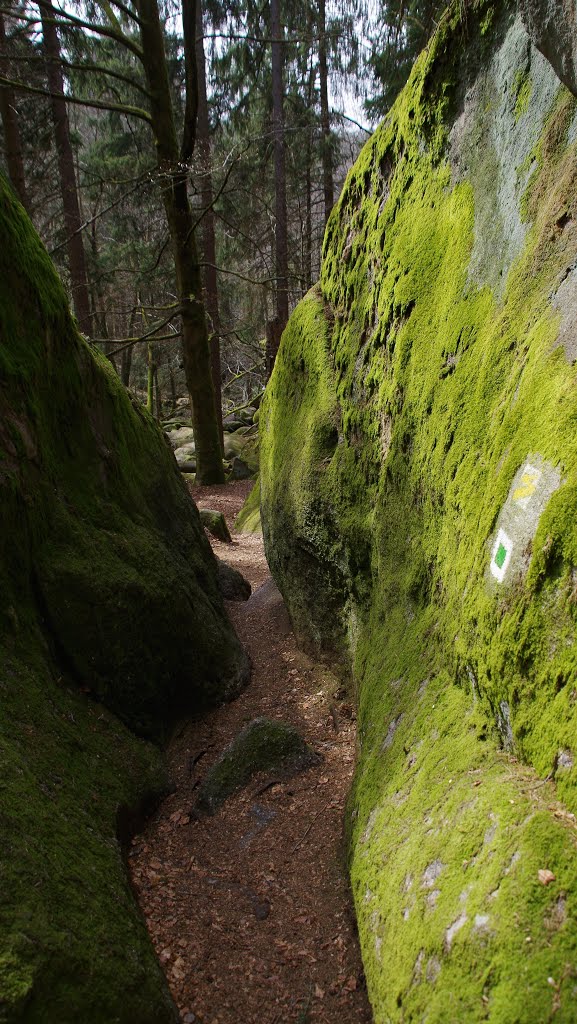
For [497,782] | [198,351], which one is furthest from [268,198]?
[497,782]

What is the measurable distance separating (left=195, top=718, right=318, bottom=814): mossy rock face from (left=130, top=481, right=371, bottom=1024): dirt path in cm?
8

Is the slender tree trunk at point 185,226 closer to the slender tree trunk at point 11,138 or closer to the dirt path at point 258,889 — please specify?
the slender tree trunk at point 11,138

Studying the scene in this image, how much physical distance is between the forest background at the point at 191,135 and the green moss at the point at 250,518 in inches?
106

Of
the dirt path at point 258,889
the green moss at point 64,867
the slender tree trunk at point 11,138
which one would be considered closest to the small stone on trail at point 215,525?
the dirt path at point 258,889

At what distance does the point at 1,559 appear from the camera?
146 inches

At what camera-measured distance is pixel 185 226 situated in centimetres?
1195

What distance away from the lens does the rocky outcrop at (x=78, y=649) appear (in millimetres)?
2400

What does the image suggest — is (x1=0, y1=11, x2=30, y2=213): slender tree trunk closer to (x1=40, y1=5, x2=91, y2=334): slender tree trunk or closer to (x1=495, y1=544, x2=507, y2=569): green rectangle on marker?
(x1=40, y1=5, x2=91, y2=334): slender tree trunk

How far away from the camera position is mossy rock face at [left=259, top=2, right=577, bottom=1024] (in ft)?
6.81

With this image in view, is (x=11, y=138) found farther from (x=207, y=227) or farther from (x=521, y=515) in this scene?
(x=521, y=515)

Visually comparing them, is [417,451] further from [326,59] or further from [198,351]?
[326,59]

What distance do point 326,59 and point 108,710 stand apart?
2009cm

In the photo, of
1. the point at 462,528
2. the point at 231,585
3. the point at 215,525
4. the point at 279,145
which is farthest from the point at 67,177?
the point at 462,528

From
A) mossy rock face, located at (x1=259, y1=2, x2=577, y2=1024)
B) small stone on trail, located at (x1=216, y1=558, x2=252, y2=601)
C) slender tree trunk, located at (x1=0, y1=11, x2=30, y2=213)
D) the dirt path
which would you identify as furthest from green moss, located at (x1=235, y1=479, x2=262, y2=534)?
slender tree trunk, located at (x1=0, y1=11, x2=30, y2=213)
